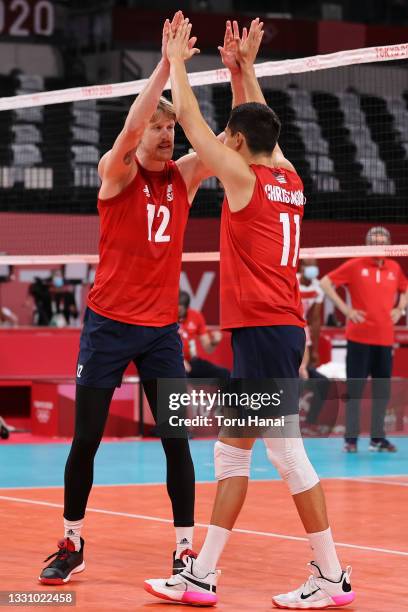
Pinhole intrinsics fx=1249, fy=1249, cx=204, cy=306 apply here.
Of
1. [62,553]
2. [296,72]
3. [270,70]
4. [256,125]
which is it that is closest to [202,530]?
[62,553]

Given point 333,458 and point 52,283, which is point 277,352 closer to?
point 333,458

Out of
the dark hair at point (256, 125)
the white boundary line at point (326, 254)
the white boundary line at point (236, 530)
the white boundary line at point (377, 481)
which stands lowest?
the white boundary line at point (377, 481)

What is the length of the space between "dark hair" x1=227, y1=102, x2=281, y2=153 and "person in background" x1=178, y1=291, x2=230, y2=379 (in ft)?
28.2

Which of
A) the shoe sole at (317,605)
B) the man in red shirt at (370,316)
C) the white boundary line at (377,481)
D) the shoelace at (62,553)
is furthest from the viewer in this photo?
the man in red shirt at (370,316)

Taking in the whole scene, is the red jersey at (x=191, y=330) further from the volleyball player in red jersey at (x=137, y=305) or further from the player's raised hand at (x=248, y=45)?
the player's raised hand at (x=248, y=45)

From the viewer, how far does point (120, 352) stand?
6137 millimetres

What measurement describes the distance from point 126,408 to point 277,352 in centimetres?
913

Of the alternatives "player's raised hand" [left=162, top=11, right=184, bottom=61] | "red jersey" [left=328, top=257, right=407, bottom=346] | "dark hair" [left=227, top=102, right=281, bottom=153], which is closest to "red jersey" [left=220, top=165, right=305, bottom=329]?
"dark hair" [left=227, top=102, right=281, bottom=153]

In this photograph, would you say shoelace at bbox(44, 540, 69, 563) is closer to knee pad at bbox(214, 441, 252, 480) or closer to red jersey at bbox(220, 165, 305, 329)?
knee pad at bbox(214, 441, 252, 480)

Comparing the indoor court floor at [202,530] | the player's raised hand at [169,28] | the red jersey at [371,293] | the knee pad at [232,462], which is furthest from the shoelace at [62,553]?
Result: the red jersey at [371,293]

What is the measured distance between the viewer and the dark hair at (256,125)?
18.2ft

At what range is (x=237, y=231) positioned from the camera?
5598 millimetres

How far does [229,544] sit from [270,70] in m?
3.74

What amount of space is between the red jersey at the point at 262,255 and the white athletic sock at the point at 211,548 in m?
0.92
